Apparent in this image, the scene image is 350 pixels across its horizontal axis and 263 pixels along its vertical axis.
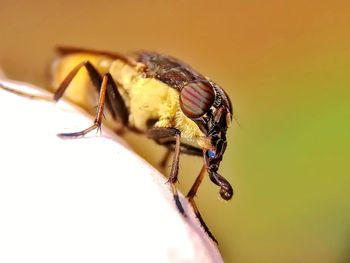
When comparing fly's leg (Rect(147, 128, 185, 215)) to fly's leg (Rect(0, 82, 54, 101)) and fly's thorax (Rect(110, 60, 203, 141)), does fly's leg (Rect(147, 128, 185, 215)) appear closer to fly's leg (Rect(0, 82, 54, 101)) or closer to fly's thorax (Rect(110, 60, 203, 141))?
fly's thorax (Rect(110, 60, 203, 141))

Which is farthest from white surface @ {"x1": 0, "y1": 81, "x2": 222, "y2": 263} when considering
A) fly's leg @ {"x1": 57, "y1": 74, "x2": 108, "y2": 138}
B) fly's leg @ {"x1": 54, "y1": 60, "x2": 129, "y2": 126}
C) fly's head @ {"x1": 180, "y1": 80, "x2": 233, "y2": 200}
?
fly's leg @ {"x1": 54, "y1": 60, "x2": 129, "y2": 126}

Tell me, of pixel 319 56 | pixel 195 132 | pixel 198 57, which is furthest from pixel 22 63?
pixel 195 132

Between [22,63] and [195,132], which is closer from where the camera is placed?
[195,132]

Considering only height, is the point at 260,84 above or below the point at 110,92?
below

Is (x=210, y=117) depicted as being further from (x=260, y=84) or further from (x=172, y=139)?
(x=260, y=84)

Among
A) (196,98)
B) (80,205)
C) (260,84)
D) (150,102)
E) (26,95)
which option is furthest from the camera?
(260,84)

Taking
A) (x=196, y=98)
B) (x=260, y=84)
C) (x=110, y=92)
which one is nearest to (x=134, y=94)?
(x=110, y=92)

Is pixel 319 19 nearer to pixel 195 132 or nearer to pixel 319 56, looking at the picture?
pixel 319 56
